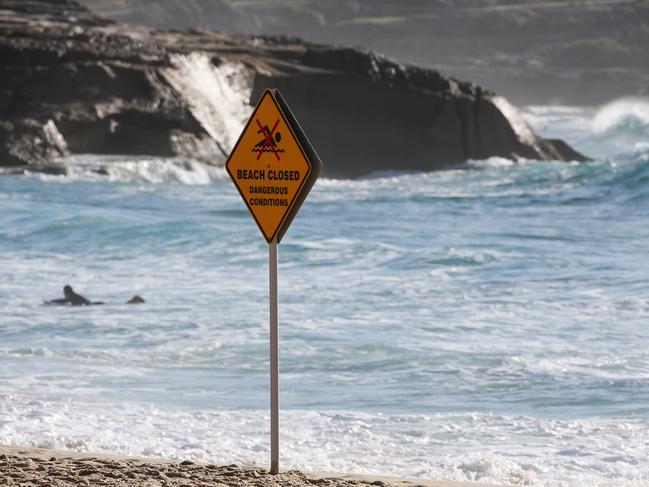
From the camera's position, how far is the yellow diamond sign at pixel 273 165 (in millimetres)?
6375

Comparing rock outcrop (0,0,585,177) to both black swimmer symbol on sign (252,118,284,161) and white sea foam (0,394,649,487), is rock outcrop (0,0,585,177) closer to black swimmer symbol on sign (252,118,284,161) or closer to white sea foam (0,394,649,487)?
white sea foam (0,394,649,487)

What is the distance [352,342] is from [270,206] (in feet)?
18.9

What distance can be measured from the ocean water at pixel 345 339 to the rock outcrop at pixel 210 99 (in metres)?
7.07

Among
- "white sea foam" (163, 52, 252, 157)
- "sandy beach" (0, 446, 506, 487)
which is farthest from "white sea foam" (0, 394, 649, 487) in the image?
"white sea foam" (163, 52, 252, 157)

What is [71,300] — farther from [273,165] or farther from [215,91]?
[215,91]

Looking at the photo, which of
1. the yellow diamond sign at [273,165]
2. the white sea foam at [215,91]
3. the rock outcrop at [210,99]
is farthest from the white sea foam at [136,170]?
the yellow diamond sign at [273,165]

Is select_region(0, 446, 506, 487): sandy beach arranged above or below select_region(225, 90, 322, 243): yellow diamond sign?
below

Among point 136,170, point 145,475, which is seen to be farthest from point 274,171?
point 136,170

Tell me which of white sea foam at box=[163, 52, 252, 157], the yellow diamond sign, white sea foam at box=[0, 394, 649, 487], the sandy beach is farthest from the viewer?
white sea foam at box=[163, 52, 252, 157]

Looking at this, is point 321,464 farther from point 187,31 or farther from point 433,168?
point 187,31

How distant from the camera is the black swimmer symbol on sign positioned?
6453 millimetres

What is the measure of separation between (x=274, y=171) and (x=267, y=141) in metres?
0.14

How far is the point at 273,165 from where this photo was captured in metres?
6.49

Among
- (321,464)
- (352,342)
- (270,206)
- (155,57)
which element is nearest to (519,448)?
(321,464)
